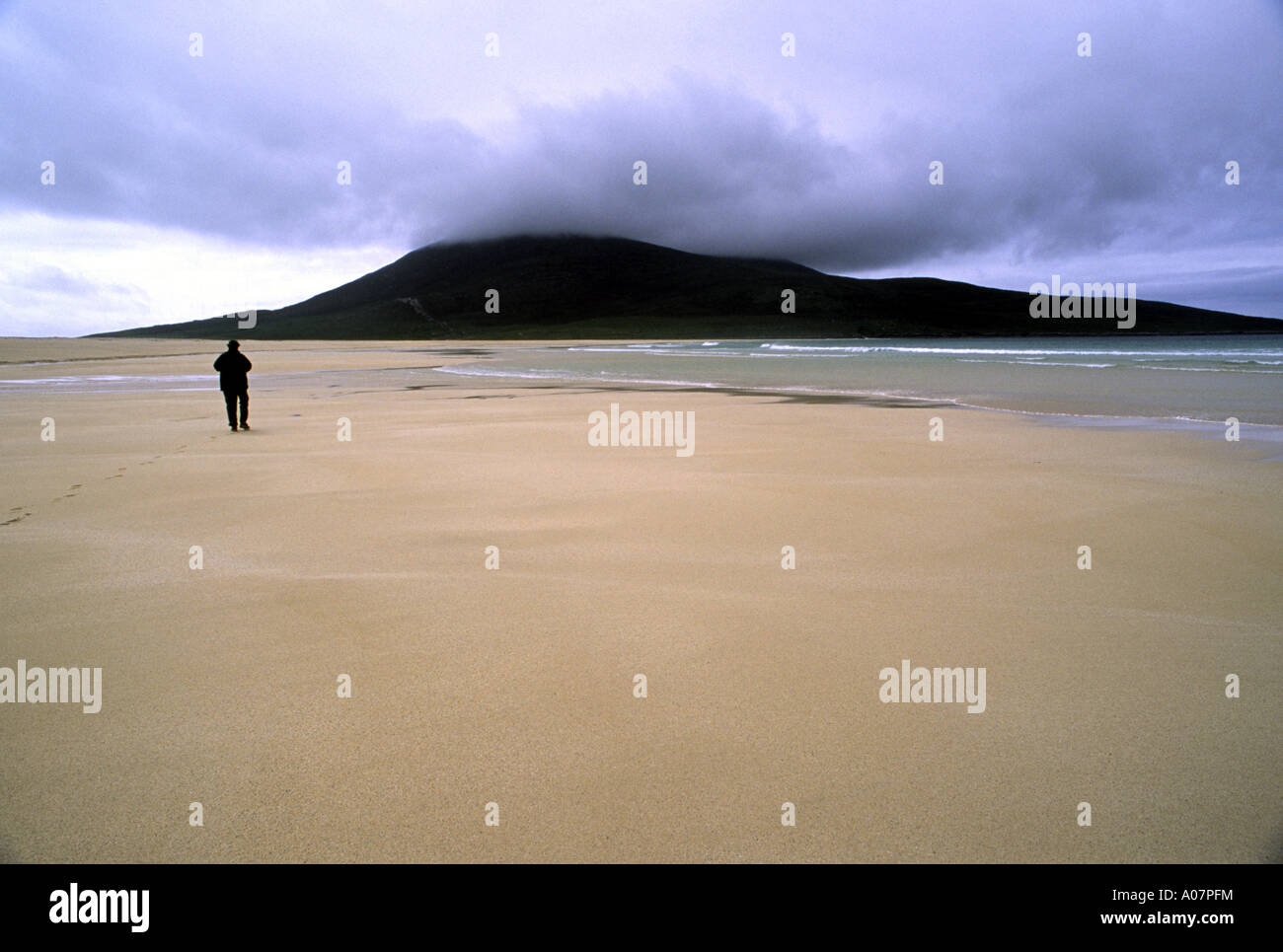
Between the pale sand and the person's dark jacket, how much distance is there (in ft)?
14.6

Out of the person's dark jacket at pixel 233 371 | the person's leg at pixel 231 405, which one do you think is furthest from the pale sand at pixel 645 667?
the person's dark jacket at pixel 233 371

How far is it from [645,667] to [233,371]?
34.0ft

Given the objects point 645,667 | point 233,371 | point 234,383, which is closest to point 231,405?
point 234,383

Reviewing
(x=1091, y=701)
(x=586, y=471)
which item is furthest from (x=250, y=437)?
(x=1091, y=701)

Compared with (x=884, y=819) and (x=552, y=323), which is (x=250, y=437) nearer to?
(x=884, y=819)

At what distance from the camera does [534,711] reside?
9.46 ft

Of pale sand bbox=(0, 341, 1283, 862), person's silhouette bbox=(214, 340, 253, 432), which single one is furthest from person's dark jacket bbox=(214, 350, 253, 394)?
pale sand bbox=(0, 341, 1283, 862)

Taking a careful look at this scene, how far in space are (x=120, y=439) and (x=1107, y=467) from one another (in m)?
12.2

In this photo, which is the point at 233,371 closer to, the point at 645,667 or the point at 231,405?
the point at 231,405

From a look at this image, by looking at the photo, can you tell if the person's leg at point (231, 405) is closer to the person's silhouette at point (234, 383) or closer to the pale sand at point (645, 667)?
the person's silhouette at point (234, 383)

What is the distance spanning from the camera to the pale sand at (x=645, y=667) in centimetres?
228

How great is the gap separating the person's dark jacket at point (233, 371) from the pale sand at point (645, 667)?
4453 mm

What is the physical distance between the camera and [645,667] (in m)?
3.26

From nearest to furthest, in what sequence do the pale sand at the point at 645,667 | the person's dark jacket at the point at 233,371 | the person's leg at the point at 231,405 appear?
the pale sand at the point at 645,667 < the person's leg at the point at 231,405 < the person's dark jacket at the point at 233,371
